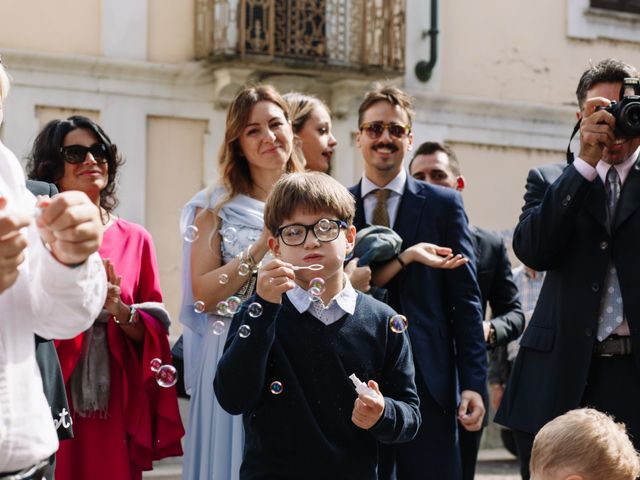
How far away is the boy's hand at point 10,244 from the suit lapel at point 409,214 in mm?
2495

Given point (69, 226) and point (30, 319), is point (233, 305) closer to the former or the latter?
point (30, 319)

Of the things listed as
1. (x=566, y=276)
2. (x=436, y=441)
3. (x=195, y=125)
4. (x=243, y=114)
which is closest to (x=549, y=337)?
(x=566, y=276)

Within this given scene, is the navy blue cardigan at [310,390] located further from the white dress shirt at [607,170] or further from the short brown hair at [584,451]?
the white dress shirt at [607,170]

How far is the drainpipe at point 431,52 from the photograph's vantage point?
42.1 ft

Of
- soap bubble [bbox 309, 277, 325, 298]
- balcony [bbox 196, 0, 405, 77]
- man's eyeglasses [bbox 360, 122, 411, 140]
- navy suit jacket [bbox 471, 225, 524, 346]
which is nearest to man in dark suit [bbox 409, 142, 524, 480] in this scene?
navy suit jacket [bbox 471, 225, 524, 346]

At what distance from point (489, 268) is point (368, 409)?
2.54 metres

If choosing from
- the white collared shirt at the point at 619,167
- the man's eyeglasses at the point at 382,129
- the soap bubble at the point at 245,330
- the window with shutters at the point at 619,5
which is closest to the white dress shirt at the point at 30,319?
the soap bubble at the point at 245,330

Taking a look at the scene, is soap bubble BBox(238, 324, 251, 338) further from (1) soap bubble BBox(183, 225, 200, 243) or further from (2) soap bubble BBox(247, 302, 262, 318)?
(1) soap bubble BBox(183, 225, 200, 243)

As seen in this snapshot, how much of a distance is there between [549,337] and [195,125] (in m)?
7.77

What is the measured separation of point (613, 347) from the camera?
13.9 ft

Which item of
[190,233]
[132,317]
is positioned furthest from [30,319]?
[132,317]

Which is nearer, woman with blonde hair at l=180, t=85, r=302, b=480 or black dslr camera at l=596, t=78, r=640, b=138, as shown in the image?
black dslr camera at l=596, t=78, r=640, b=138

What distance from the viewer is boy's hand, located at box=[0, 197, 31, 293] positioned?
7.99 feet

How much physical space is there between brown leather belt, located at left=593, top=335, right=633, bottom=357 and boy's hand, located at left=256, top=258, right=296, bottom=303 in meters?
1.27
